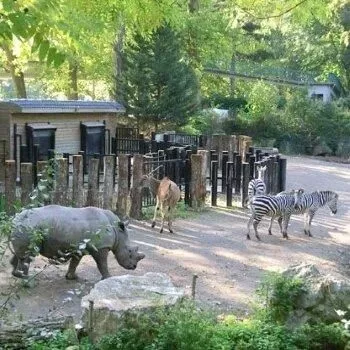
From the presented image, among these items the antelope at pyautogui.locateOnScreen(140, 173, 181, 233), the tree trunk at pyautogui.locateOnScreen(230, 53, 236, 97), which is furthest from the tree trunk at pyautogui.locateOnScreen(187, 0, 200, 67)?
the antelope at pyautogui.locateOnScreen(140, 173, 181, 233)

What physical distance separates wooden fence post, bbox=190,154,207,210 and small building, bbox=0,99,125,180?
13.9 feet

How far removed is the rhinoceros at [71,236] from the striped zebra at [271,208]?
4.45m

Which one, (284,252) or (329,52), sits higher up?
(329,52)

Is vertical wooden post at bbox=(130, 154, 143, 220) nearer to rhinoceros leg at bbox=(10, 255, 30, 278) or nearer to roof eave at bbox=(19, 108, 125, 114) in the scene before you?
rhinoceros leg at bbox=(10, 255, 30, 278)

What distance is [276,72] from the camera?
1810 inches

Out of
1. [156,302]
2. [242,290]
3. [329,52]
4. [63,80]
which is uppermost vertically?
[329,52]

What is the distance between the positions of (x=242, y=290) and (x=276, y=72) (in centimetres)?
3799

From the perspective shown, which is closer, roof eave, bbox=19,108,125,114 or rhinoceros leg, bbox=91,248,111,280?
rhinoceros leg, bbox=91,248,111,280

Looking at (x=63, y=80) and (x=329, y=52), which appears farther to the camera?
(x=329, y=52)

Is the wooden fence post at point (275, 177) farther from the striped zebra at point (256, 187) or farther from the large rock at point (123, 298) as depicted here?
the large rock at point (123, 298)

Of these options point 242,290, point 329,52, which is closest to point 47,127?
point 242,290

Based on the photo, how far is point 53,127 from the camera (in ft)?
65.8

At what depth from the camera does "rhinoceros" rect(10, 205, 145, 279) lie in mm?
8141

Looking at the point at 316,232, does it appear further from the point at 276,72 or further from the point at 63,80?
the point at 276,72
